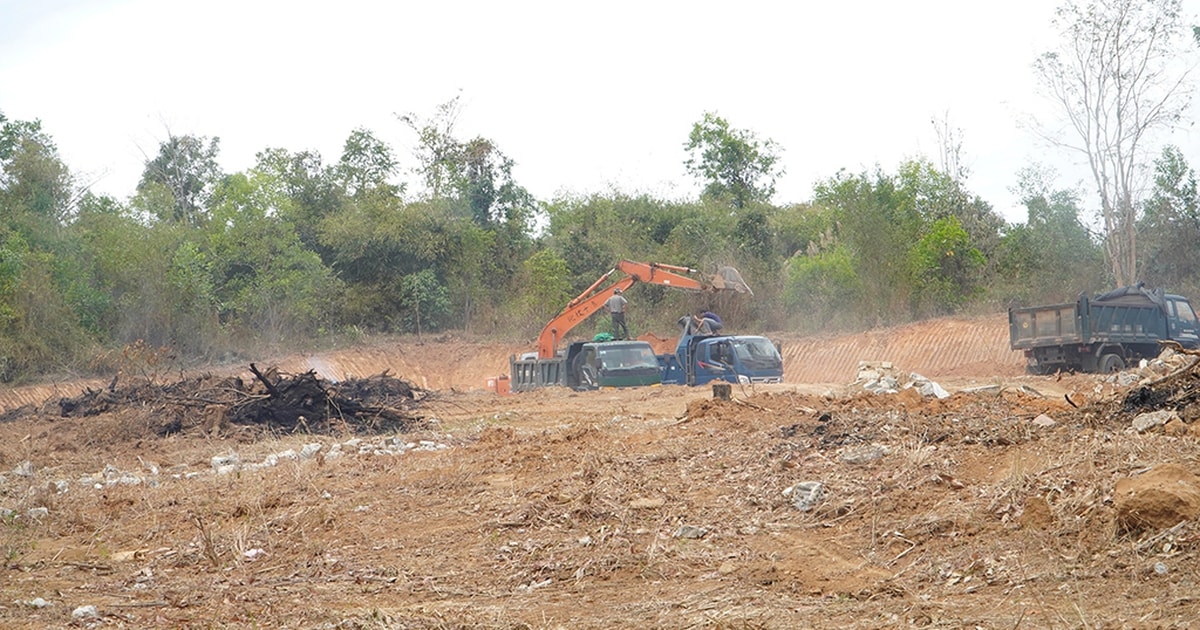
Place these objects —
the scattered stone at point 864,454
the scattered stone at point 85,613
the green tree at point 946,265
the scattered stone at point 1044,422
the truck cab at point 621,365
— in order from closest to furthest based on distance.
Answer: the scattered stone at point 85,613, the scattered stone at point 864,454, the scattered stone at point 1044,422, the truck cab at point 621,365, the green tree at point 946,265

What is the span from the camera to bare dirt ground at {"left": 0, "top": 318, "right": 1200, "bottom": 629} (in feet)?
21.4

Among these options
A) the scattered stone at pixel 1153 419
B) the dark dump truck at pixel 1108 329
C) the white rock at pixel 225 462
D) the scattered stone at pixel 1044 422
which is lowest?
the white rock at pixel 225 462

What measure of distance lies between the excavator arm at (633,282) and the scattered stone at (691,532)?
20.4m

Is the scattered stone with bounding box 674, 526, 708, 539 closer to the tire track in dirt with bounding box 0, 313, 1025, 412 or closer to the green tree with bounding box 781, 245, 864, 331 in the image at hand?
the tire track in dirt with bounding box 0, 313, 1025, 412

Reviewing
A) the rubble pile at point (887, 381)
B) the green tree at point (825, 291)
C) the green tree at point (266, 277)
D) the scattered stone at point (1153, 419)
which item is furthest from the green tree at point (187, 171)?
the scattered stone at point (1153, 419)

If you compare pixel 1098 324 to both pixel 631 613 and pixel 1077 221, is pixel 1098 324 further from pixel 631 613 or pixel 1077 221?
pixel 631 613

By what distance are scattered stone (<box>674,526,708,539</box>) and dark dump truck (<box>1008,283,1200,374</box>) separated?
68.0ft

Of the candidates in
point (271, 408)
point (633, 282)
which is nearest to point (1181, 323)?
point (633, 282)

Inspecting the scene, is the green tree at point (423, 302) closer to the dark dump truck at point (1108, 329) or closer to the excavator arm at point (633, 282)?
the excavator arm at point (633, 282)

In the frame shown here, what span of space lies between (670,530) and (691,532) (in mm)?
206

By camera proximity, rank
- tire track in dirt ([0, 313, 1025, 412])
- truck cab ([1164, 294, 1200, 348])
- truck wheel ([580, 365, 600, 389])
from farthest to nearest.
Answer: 1. tire track in dirt ([0, 313, 1025, 412])
2. truck wheel ([580, 365, 600, 389])
3. truck cab ([1164, 294, 1200, 348])

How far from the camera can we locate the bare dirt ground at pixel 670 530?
6527 millimetres

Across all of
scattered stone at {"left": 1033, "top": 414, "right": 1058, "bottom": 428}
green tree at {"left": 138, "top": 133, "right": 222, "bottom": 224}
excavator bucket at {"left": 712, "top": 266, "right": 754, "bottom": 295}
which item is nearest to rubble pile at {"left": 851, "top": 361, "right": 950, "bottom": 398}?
excavator bucket at {"left": 712, "top": 266, "right": 754, "bottom": 295}

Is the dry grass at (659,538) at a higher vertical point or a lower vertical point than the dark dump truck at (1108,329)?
lower
